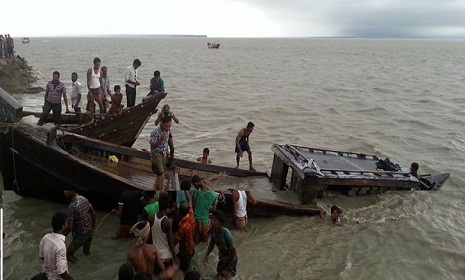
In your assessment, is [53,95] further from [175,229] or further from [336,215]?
[336,215]

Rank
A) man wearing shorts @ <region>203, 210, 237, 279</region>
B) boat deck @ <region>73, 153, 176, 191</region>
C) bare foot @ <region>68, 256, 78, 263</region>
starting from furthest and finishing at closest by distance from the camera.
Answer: boat deck @ <region>73, 153, 176, 191</region>, bare foot @ <region>68, 256, 78, 263</region>, man wearing shorts @ <region>203, 210, 237, 279</region>

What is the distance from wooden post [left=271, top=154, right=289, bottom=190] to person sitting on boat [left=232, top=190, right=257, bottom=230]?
170cm

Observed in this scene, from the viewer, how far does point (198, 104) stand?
24.2 m

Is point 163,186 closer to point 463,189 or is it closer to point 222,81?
point 463,189

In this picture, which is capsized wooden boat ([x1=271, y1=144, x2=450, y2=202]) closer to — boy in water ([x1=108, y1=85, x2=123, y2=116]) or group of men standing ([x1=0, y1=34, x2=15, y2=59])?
boy in water ([x1=108, y1=85, x2=123, y2=116])

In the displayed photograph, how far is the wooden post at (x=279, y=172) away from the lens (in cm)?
911

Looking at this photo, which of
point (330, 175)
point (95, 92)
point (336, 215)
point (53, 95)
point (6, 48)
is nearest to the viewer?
point (336, 215)

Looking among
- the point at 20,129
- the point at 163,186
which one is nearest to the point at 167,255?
the point at 163,186

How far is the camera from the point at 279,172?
9.25 m

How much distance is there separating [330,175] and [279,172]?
4.18ft

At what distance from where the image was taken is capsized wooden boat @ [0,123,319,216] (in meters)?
7.39

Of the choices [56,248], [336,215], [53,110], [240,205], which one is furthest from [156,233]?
[53,110]

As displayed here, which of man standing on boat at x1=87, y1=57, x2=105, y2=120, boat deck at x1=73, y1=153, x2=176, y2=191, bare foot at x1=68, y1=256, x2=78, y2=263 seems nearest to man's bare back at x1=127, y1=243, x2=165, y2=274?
bare foot at x1=68, y1=256, x2=78, y2=263

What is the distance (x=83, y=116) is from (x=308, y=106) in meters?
16.0
